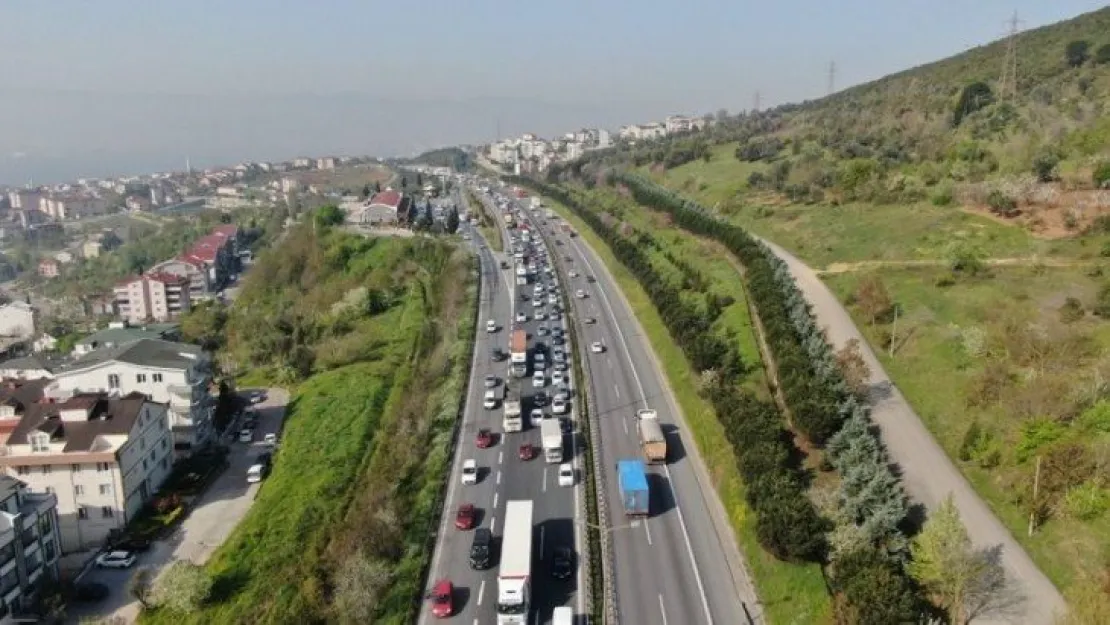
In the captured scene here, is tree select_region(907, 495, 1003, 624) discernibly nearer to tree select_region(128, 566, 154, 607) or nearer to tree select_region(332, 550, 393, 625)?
tree select_region(332, 550, 393, 625)

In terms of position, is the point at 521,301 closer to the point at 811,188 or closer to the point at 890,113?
the point at 811,188

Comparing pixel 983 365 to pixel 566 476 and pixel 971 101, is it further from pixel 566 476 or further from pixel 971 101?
pixel 971 101

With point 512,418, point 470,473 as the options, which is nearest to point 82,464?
point 470,473

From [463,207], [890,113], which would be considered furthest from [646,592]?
[463,207]

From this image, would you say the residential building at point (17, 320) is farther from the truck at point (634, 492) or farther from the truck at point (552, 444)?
the truck at point (634, 492)

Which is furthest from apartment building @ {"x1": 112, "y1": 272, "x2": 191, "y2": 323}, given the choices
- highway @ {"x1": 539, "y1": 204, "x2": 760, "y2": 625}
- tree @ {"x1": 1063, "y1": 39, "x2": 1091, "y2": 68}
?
tree @ {"x1": 1063, "y1": 39, "x2": 1091, "y2": 68}

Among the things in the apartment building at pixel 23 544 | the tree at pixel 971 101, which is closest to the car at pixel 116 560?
the apartment building at pixel 23 544

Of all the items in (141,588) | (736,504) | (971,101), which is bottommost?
(141,588)
